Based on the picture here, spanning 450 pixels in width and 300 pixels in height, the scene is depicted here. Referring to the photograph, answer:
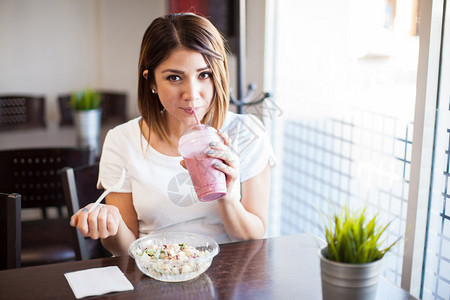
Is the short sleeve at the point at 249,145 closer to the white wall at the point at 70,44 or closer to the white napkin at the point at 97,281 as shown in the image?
the white napkin at the point at 97,281

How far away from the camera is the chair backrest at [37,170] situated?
220 cm

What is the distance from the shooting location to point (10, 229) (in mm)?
1479

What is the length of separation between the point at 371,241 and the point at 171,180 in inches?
29.2

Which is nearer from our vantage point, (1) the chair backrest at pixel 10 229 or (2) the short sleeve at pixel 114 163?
(1) the chair backrest at pixel 10 229

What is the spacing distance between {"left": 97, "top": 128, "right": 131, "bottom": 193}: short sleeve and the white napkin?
0.37 metres

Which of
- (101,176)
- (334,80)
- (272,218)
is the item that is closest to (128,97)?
(272,218)

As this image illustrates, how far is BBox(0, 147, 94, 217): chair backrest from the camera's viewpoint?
2.20m

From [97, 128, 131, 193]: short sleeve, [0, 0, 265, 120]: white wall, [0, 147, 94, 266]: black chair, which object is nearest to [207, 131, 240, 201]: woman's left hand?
[97, 128, 131, 193]: short sleeve

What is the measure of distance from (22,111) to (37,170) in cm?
180

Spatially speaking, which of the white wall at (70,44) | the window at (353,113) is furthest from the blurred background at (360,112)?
the white wall at (70,44)

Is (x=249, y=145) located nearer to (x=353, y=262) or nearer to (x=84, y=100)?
(x=353, y=262)

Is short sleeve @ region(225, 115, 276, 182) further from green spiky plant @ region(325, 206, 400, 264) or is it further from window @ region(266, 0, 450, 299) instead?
green spiky plant @ region(325, 206, 400, 264)

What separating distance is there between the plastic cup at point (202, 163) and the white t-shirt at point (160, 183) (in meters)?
0.37

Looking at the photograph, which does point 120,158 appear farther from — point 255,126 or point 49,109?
point 49,109
